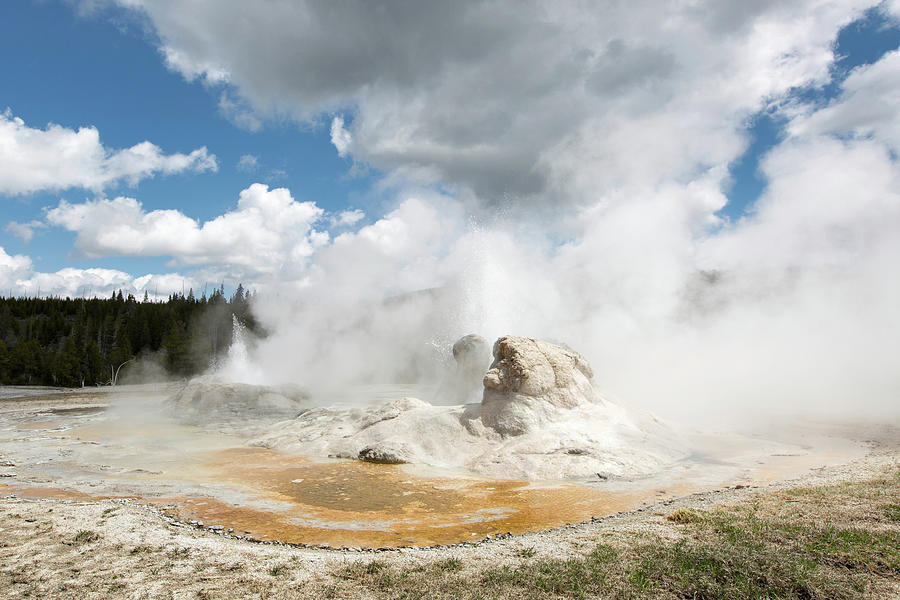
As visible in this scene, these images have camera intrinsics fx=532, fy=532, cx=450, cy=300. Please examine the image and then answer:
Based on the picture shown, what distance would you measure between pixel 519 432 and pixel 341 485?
4320 mm

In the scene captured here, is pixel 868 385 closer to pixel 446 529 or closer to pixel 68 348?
pixel 446 529

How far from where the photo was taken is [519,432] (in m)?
12.4

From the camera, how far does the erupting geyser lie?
37.1 feet

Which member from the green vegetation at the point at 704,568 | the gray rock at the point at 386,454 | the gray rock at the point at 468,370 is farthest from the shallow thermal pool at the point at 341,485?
the gray rock at the point at 468,370

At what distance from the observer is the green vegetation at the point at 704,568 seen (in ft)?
15.7

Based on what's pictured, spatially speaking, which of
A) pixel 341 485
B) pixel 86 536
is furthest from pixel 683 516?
pixel 86 536

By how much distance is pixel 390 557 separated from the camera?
19.5 feet

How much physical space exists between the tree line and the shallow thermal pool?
2209cm

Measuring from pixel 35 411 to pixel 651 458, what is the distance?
89.8ft

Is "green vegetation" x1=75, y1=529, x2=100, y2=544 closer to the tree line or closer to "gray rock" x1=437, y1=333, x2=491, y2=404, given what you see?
"gray rock" x1=437, y1=333, x2=491, y2=404

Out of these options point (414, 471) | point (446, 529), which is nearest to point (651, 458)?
point (414, 471)

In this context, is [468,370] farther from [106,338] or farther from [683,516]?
[106,338]

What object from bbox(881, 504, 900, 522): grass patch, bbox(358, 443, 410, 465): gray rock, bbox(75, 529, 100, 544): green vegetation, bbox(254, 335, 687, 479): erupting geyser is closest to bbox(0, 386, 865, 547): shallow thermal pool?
bbox(358, 443, 410, 465): gray rock

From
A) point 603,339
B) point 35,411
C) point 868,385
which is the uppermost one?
point 603,339
